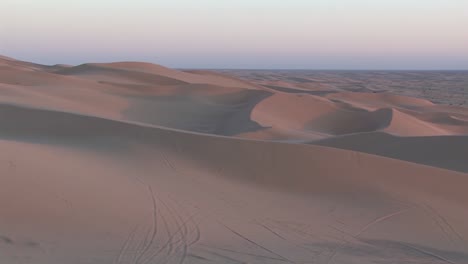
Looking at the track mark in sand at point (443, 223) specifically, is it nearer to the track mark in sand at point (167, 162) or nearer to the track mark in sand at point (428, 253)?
the track mark in sand at point (428, 253)

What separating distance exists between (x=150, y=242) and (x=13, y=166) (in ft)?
8.89

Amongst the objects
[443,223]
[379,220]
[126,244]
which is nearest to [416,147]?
[443,223]

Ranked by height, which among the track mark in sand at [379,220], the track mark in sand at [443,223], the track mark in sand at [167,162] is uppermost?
the track mark in sand at [167,162]

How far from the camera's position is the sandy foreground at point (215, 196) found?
523 cm

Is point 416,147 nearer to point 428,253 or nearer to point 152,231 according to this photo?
point 428,253

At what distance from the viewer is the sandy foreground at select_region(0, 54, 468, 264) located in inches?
206

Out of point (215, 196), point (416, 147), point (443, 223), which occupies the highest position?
point (416, 147)

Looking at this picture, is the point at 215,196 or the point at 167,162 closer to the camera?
the point at 215,196

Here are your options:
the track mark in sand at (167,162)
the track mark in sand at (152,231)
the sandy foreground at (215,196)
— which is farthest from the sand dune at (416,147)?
the track mark in sand at (152,231)

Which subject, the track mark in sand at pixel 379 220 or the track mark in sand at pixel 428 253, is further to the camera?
the track mark in sand at pixel 379 220

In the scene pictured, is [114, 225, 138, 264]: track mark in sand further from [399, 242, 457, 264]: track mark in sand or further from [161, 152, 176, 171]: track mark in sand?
[399, 242, 457, 264]: track mark in sand

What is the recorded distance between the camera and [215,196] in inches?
289

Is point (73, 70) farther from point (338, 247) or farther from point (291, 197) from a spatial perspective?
point (338, 247)

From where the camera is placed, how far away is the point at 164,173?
8109 mm
